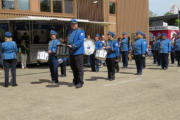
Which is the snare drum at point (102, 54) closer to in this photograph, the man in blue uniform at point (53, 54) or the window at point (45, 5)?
the man in blue uniform at point (53, 54)

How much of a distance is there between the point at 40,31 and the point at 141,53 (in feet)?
26.4

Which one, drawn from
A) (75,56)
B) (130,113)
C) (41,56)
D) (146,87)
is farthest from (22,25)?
(130,113)

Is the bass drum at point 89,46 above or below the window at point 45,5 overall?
below

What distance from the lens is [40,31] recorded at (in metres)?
16.2

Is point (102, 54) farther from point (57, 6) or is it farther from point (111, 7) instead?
point (111, 7)

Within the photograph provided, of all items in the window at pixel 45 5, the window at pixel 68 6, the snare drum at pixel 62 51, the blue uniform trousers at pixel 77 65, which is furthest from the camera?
the window at pixel 68 6

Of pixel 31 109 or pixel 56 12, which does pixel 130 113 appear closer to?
pixel 31 109

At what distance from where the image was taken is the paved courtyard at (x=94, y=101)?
16.0 ft

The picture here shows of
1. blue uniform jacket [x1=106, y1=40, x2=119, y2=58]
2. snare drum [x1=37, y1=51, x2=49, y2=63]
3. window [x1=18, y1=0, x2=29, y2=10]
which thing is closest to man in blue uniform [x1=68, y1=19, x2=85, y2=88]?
snare drum [x1=37, y1=51, x2=49, y2=63]

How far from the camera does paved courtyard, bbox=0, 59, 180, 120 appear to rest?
487cm

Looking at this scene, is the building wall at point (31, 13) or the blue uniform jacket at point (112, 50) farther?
the building wall at point (31, 13)

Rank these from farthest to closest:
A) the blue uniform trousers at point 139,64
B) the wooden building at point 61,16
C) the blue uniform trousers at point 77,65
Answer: the wooden building at point 61,16 → the blue uniform trousers at point 139,64 → the blue uniform trousers at point 77,65

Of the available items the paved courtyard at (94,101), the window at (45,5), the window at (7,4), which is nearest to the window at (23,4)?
the window at (7,4)

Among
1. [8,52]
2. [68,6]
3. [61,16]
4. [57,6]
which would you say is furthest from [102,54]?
[68,6]
